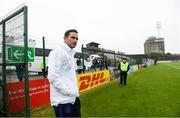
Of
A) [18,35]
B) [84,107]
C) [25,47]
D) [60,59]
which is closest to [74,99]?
[60,59]

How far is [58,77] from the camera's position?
3.71m

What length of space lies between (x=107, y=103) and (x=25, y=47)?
13.8 feet

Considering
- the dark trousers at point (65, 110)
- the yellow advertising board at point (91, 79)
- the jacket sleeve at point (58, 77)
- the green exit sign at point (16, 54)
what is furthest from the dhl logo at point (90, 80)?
the jacket sleeve at point (58, 77)

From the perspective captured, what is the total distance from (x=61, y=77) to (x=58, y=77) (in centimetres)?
5

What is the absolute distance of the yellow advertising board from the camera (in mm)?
13502

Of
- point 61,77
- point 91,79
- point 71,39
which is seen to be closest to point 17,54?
point 71,39

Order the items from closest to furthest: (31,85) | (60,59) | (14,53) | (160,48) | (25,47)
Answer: (60,59)
(25,47)
(14,53)
(31,85)
(160,48)

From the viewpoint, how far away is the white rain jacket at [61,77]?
3.72 m

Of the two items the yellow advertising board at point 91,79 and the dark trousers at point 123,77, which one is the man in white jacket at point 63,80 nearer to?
the yellow advertising board at point 91,79

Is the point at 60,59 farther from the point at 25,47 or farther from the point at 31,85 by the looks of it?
the point at 31,85

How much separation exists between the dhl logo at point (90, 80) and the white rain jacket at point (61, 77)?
30.8 ft

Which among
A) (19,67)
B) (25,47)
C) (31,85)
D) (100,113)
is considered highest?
(25,47)

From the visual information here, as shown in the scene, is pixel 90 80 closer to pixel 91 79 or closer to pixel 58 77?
pixel 91 79

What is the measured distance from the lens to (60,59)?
12.3 feet
